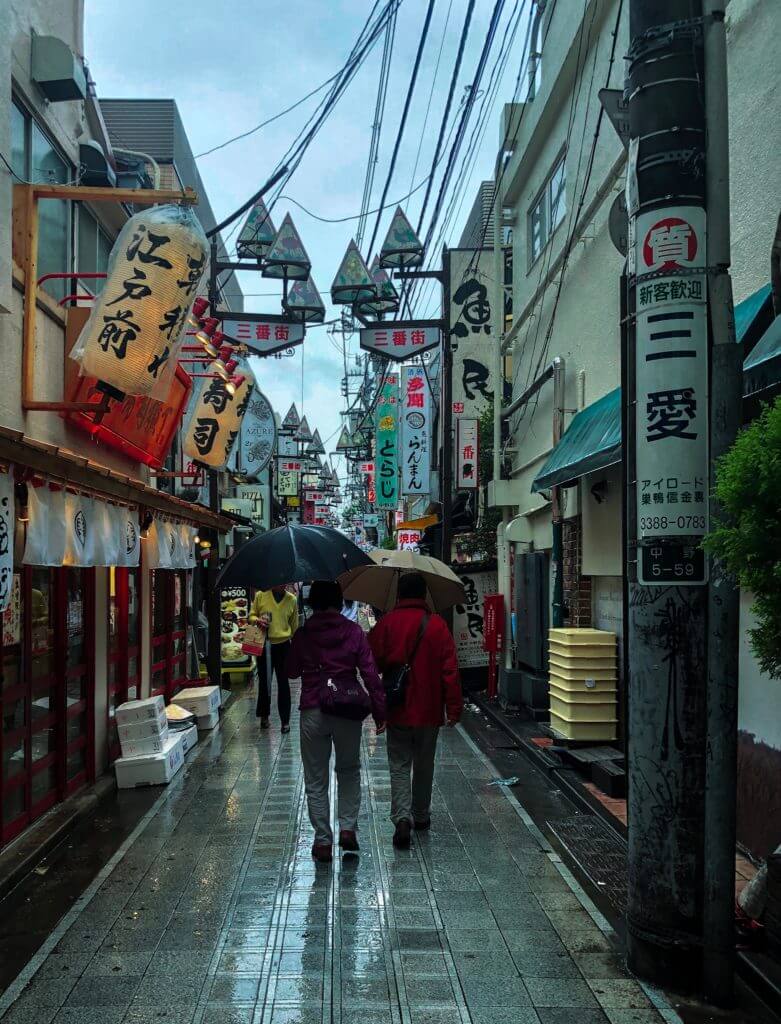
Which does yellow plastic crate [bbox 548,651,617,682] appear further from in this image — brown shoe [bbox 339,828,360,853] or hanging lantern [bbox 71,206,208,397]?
hanging lantern [bbox 71,206,208,397]

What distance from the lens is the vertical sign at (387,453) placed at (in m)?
28.4

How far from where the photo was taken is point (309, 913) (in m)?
5.69

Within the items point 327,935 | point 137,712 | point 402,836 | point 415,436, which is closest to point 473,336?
point 415,436

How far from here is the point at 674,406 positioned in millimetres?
4594

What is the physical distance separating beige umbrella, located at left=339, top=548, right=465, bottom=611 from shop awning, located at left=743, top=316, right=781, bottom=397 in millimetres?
3350

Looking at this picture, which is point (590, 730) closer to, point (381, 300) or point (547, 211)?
point (381, 300)

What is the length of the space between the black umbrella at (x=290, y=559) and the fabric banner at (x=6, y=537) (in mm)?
1789

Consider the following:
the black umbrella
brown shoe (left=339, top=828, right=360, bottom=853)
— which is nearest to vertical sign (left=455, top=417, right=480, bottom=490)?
the black umbrella

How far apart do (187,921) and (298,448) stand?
45.1 m

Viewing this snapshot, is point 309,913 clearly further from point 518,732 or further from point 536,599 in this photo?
point 536,599

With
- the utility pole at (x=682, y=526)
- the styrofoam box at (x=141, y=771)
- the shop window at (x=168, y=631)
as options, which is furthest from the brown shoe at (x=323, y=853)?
the shop window at (x=168, y=631)

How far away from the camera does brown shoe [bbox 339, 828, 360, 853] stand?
6797 mm

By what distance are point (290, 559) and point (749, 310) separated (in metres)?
4.06

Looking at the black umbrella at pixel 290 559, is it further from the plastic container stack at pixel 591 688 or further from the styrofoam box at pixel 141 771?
the plastic container stack at pixel 591 688
